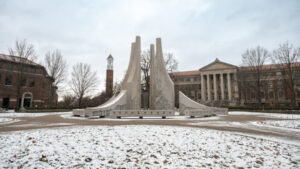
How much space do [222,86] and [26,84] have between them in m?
58.3

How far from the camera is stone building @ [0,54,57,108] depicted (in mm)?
35309

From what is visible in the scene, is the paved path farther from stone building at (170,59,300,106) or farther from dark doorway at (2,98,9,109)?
stone building at (170,59,300,106)

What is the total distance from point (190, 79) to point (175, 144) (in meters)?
63.5

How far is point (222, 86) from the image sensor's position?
5778 cm

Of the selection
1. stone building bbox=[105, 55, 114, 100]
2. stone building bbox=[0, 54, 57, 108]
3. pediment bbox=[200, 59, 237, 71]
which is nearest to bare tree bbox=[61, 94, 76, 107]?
stone building bbox=[0, 54, 57, 108]

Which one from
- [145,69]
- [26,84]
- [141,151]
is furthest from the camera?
[26,84]

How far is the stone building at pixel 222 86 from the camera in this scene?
48.8 metres

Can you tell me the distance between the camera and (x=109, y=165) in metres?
4.61

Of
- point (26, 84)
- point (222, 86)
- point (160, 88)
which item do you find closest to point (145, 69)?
→ point (160, 88)

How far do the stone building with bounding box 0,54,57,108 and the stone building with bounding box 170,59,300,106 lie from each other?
33.5 metres

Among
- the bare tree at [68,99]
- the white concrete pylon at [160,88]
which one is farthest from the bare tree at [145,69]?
the bare tree at [68,99]

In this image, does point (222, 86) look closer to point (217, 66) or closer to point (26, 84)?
point (217, 66)

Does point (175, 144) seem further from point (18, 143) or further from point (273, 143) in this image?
point (18, 143)

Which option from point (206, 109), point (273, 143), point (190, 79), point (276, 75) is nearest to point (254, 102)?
point (276, 75)
